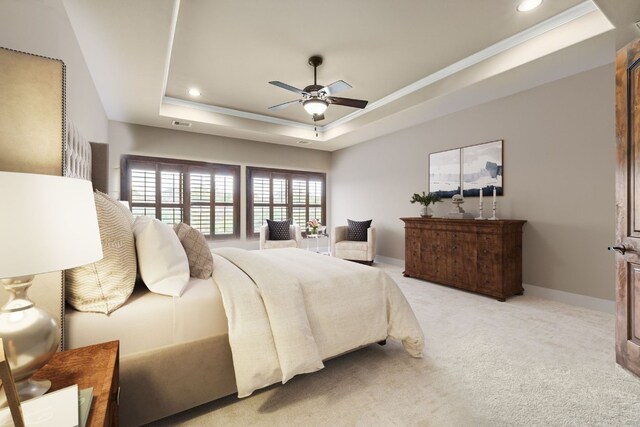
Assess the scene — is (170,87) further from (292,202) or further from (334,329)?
(334,329)

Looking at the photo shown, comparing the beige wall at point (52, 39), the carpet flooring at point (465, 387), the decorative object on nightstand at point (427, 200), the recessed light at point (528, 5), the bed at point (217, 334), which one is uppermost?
→ the recessed light at point (528, 5)

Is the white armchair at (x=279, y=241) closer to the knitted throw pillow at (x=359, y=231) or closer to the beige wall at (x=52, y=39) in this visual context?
the knitted throw pillow at (x=359, y=231)

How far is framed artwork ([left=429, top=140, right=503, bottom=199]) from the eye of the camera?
4.01m

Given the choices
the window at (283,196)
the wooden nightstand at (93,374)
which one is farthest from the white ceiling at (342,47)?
the wooden nightstand at (93,374)

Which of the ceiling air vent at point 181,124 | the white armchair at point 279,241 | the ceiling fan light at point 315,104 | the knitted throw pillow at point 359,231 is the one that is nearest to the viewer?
the ceiling fan light at point 315,104

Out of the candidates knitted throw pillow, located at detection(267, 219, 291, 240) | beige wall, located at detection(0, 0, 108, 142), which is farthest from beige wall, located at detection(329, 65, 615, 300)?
beige wall, located at detection(0, 0, 108, 142)

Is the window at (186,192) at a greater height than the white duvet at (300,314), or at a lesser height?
greater

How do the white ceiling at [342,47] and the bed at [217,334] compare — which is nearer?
the bed at [217,334]

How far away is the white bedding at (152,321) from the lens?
132cm

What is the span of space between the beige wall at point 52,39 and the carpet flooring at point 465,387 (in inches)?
91.5

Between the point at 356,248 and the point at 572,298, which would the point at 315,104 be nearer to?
the point at 356,248

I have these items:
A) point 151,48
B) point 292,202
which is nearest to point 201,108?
point 151,48

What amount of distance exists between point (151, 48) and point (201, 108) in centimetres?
214

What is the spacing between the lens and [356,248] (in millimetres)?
5488
